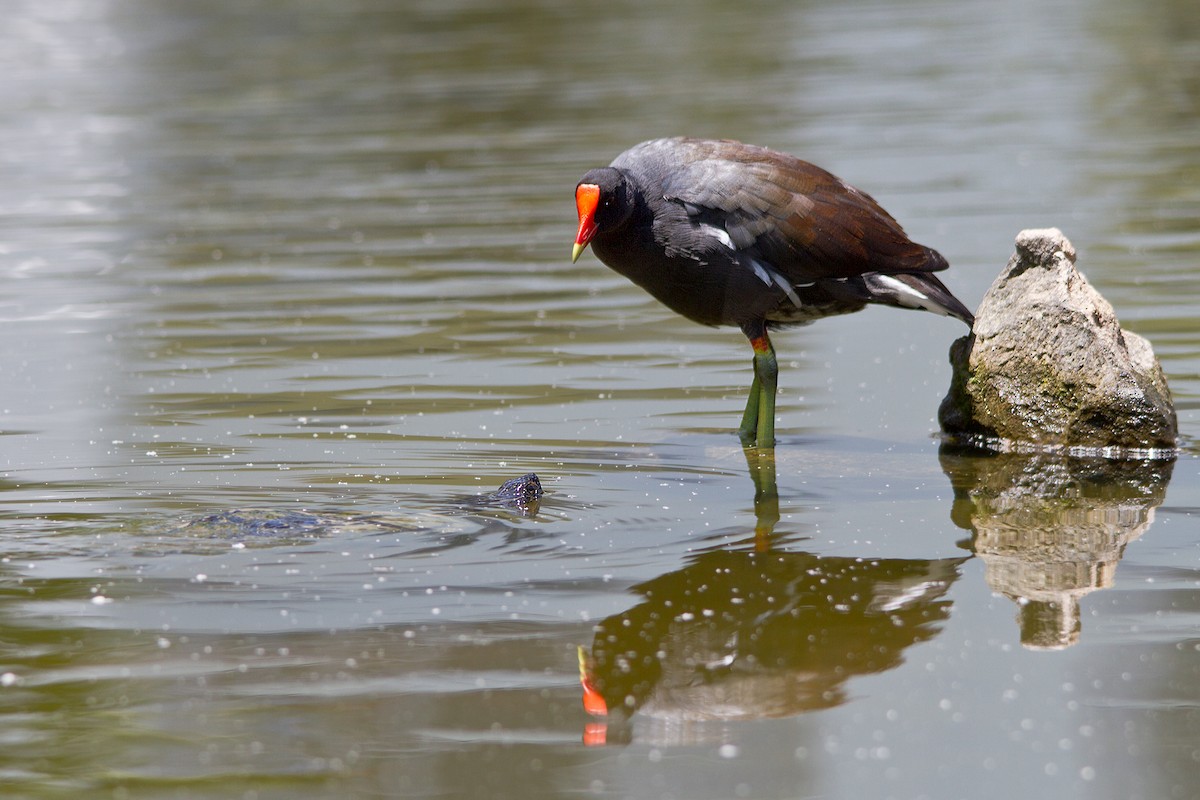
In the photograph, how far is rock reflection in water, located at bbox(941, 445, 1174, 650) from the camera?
454 cm

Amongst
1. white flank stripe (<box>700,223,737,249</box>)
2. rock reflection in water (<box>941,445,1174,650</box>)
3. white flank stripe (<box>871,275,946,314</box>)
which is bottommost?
rock reflection in water (<box>941,445,1174,650</box>)

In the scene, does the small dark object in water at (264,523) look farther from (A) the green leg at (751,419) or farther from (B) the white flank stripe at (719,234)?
(A) the green leg at (751,419)

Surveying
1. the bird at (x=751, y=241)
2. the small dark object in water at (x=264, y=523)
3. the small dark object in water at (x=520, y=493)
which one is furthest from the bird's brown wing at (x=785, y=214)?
the small dark object in water at (x=264, y=523)

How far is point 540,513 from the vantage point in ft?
17.8

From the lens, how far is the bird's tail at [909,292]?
20.8ft

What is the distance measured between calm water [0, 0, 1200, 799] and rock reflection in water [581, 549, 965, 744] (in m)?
0.02

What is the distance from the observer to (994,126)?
575 inches

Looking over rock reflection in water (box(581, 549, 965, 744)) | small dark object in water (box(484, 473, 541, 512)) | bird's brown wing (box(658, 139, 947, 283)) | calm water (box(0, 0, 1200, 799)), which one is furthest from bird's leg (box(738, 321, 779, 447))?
rock reflection in water (box(581, 549, 965, 744))

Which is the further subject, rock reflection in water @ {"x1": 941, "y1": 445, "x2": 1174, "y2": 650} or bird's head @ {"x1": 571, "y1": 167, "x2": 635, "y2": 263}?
bird's head @ {"x1": 571, "y1": 167, "x2": 635, "y2": 263}

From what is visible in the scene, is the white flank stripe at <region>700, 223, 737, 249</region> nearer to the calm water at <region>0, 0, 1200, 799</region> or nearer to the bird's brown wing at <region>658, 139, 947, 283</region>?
the bird's brown wing at <region>658, 139, 947, 283</region>

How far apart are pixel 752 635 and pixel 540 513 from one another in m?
1.25

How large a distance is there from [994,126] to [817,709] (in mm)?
11569

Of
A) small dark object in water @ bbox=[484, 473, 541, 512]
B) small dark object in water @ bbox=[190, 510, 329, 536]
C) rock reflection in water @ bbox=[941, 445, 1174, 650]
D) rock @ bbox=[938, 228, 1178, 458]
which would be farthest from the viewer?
rock @ bbox=[938, 228, 1178, 458]

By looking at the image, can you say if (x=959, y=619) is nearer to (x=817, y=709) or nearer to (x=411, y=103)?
(x=817, y=709)
